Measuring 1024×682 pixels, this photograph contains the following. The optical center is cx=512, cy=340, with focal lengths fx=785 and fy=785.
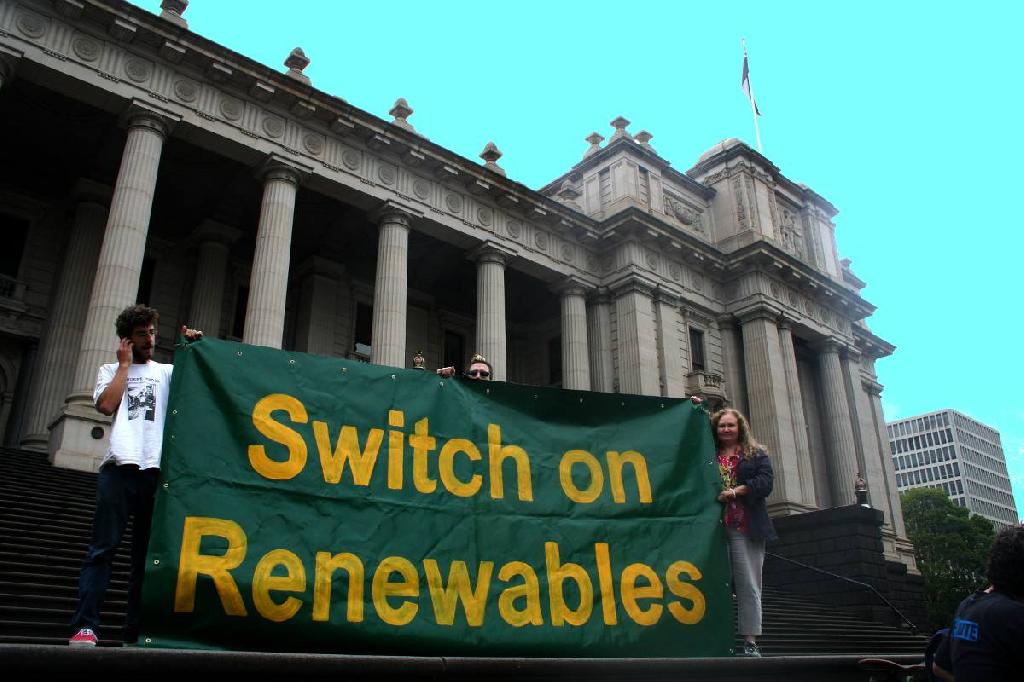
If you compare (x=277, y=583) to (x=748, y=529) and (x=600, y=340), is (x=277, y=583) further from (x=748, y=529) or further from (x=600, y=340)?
(x=600, y=340)

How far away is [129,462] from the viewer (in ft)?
15.2

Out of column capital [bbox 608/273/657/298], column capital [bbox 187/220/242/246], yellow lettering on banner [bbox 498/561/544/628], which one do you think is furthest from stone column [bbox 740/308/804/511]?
yellow lettering on banner [bbox 498/561/544/628]

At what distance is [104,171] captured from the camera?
74.6 ft

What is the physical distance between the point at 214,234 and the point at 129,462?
21999 mm

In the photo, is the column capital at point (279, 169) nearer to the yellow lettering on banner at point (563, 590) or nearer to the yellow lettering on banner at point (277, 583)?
the yellow lettering on banner at point (563, 590)

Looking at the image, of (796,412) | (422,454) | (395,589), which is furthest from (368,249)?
(395,589)

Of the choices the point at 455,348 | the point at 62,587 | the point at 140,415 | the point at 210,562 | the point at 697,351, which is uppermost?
the point at 455,348

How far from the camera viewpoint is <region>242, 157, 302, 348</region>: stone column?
63.3 ft

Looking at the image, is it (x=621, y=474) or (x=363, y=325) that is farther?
(x=363, y=325)

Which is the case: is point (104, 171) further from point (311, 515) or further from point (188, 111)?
point (311, 515)

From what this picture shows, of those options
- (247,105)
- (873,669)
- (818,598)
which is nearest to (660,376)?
(818,598)

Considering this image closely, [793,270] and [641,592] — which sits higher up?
[793,270]

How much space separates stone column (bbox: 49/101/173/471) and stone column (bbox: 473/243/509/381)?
1004cm

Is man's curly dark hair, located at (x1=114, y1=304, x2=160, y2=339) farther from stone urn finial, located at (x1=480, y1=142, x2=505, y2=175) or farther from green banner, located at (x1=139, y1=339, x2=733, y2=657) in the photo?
stone urn finial, located at (x1=480, y1=142, x2=505, y2=175)
